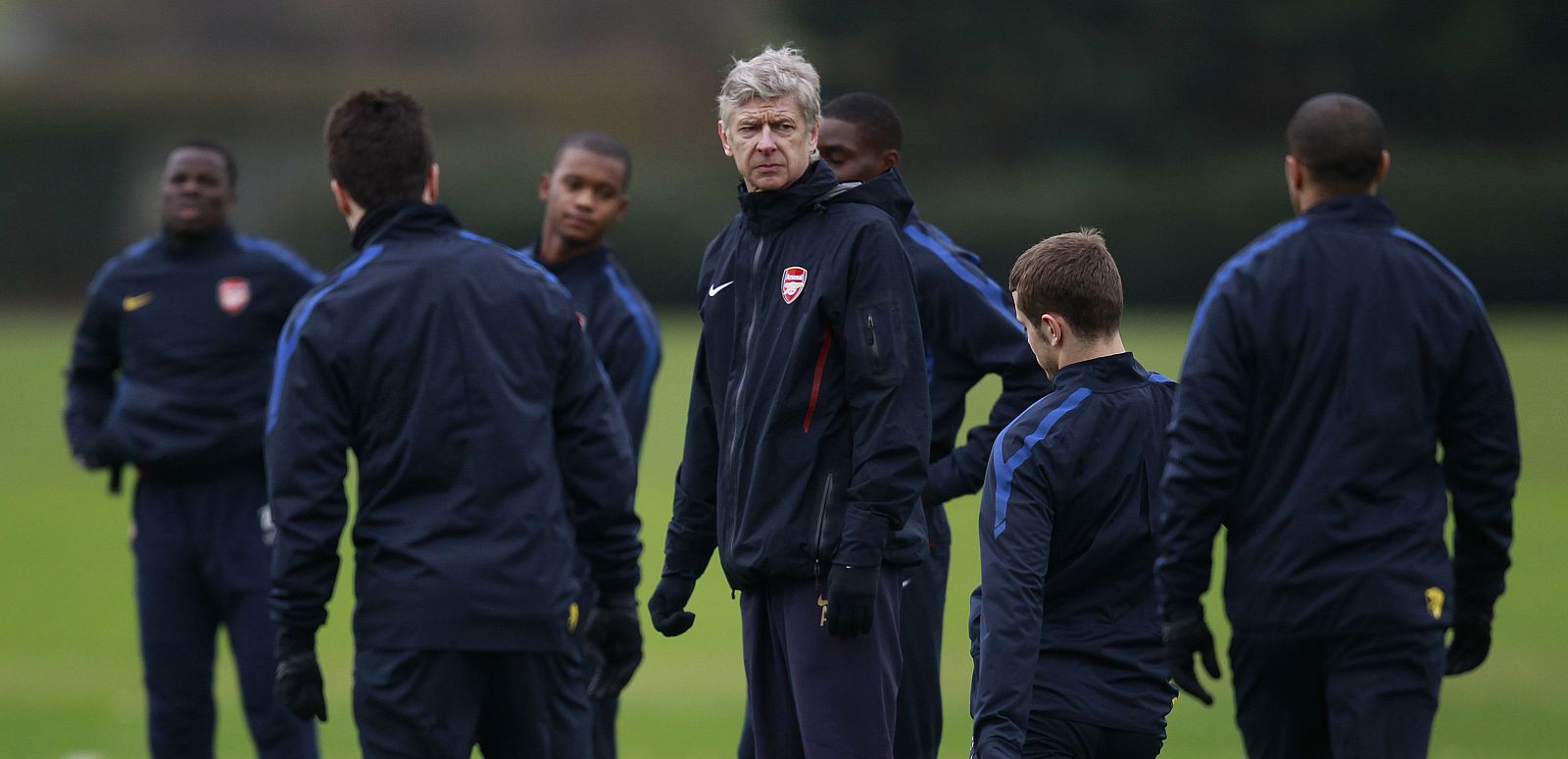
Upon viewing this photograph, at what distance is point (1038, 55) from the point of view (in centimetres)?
3944

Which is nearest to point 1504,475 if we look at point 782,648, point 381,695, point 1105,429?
point 1105,429

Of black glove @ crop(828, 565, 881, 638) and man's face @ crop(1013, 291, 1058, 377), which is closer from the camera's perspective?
black glove @ crop(828, 565, 881, 638)

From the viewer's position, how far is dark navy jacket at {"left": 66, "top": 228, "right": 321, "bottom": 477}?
6.17 metres

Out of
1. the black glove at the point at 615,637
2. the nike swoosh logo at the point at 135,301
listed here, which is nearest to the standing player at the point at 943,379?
the black glove at the point at 615,637

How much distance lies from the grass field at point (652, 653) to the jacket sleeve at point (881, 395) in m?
4.03

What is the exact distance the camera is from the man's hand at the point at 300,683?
4176mm

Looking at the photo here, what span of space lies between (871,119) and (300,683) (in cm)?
223

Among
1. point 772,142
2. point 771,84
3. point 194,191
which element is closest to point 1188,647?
point 772,142

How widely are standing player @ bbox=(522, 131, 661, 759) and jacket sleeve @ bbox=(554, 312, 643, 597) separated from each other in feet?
4.33

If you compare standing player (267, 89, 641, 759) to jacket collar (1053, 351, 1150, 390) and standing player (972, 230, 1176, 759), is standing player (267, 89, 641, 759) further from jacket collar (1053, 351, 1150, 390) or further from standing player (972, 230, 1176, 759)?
jacket collar (1053, 351, 1150, 390)

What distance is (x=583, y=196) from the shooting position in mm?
6062

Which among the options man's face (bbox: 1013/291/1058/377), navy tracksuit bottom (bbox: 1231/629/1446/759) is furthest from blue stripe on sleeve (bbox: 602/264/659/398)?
navy tracksuit bottom (bbox: 1231/629/1446/759)

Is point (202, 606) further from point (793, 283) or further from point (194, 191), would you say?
point (793, 283)

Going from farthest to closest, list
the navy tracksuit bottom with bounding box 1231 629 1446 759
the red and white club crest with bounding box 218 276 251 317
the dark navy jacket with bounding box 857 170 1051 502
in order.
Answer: the red and white club crest with bounding box 218 276 251 317 < the dark navy jacket with bounding box 857 170 1051 502 < the navy tracksuit bottom with bounding box 1231 629 1446 759
